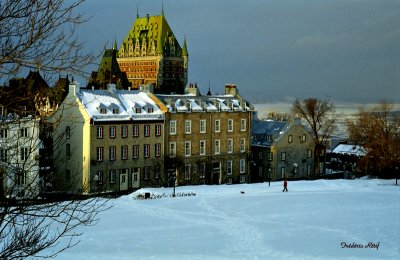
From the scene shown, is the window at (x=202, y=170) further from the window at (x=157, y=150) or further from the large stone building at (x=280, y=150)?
the large stone building at (x=280, y=150)

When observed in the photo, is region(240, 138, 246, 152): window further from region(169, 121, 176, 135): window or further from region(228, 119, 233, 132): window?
region(169, 121, 176, 135): window

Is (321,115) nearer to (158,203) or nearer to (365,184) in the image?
(365,184)

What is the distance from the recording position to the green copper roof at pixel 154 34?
145m

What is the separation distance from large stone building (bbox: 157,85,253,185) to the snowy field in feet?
25.5

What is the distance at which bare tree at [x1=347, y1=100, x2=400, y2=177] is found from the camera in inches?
2469

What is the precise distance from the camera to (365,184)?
5225 cm

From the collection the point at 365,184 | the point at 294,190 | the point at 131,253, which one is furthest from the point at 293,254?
the point at 365,184

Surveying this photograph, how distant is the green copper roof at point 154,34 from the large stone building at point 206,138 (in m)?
86.5

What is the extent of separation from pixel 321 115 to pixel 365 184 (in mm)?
20888

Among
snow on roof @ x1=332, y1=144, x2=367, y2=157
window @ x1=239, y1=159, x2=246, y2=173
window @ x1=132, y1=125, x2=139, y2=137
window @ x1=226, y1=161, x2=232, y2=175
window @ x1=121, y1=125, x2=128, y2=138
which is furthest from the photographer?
snow on roof @ x1=332, y1=144, x2=367, y2=157

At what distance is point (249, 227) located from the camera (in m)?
31.8

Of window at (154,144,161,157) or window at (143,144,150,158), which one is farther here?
window at (154,144,161,157)

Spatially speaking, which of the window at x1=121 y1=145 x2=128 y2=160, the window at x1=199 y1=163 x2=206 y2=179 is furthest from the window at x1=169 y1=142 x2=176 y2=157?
the window at x1=121 y1=145 x2=128 y2=160

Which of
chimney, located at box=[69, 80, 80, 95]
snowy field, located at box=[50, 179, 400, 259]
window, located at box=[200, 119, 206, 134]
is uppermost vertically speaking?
chimney, located at box=[69, 80, 80, 95]
